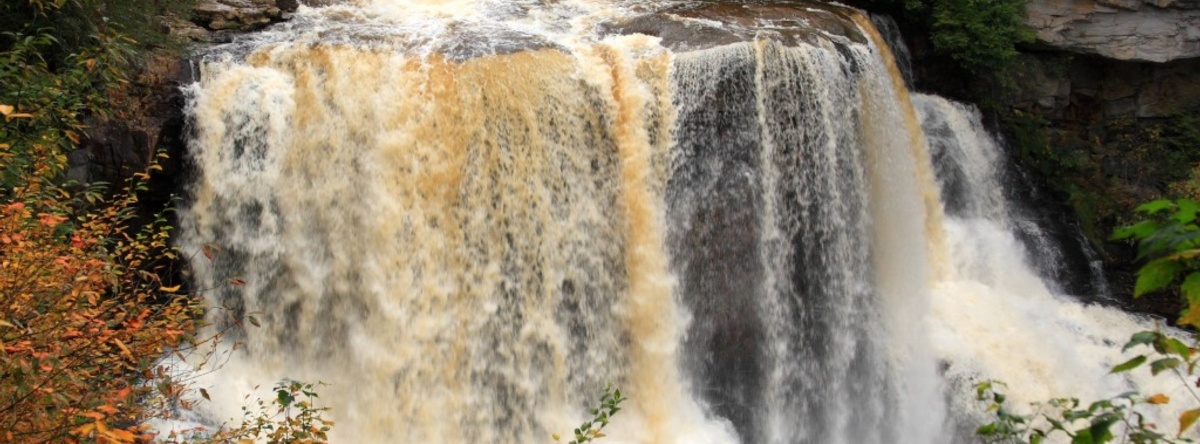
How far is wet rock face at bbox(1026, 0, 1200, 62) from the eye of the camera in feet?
36.8

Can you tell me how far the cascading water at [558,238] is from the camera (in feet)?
25.5

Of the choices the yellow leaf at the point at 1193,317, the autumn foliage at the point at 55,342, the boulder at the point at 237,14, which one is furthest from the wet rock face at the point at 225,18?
the yellow leaf at the point at 1193,317

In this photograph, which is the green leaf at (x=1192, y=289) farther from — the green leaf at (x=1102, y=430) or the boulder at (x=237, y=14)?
the boulder at (x=237, y=14)

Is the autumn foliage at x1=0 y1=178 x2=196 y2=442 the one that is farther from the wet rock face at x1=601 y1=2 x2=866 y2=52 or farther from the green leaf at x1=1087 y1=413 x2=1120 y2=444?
the wet rock face at x1=601 y1=2 x2=866 y2=52

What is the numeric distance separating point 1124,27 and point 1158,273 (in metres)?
11.0

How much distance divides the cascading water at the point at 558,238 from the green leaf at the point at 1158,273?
6057 millimetres

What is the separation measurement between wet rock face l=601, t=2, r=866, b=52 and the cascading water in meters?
0.09

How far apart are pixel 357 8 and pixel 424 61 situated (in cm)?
223

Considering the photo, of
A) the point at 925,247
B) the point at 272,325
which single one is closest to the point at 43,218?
the point at 272,325

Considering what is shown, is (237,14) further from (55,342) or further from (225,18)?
(55,342)

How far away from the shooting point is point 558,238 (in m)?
8.00

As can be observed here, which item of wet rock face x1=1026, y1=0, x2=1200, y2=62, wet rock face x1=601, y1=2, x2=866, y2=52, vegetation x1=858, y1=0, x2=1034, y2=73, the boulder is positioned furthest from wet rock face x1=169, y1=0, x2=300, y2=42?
wet rock face x1=1026, y1=0, x2=1200, y2=62

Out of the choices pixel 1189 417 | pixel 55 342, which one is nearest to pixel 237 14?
pixel 55 342

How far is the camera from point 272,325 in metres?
7.82
